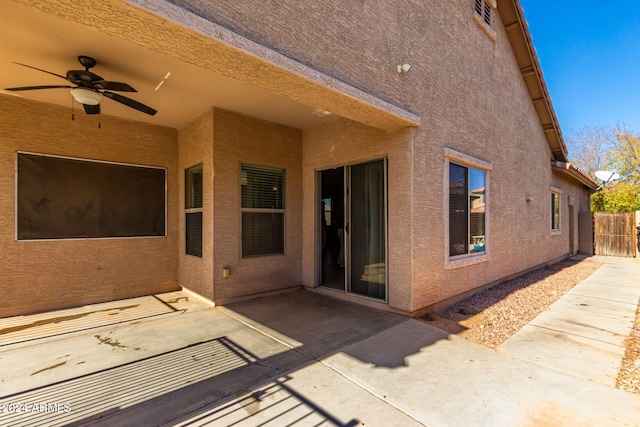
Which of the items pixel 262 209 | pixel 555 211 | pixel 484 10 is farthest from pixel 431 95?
pixel 555 211

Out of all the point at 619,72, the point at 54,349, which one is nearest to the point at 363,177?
the point at 54,349

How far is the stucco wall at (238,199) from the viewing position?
5.04 meters

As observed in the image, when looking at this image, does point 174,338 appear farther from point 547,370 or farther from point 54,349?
point 547,370

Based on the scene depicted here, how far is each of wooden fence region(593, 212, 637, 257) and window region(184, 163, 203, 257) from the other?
15.6 m

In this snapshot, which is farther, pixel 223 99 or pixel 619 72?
pixel 619 72

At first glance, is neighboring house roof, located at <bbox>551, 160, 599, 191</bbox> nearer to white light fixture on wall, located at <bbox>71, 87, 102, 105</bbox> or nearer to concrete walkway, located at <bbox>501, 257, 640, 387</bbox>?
concrete walkway, located at <bbox>501, 257, 640, 387</bbox>

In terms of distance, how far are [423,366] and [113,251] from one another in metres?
5.46

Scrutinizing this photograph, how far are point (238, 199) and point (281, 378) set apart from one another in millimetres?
3280

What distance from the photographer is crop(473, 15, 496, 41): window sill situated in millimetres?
5754

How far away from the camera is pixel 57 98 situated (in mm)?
4645

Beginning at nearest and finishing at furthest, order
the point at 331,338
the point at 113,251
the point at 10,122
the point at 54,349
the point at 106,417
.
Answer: the point at 106,417
the point at 54,349
the point at 331,338
the point at 10,122
the point at 113,251

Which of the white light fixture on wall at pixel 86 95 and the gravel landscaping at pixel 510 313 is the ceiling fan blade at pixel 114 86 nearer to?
the white light fixture on wall at pixel 86 95

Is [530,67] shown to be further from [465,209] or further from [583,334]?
[583,334]

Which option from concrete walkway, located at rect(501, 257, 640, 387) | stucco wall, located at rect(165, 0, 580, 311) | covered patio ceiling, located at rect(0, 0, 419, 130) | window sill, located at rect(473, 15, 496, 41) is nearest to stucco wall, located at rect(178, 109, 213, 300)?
covered patio ceiling, located at rect(0, 0, 419, 130)
